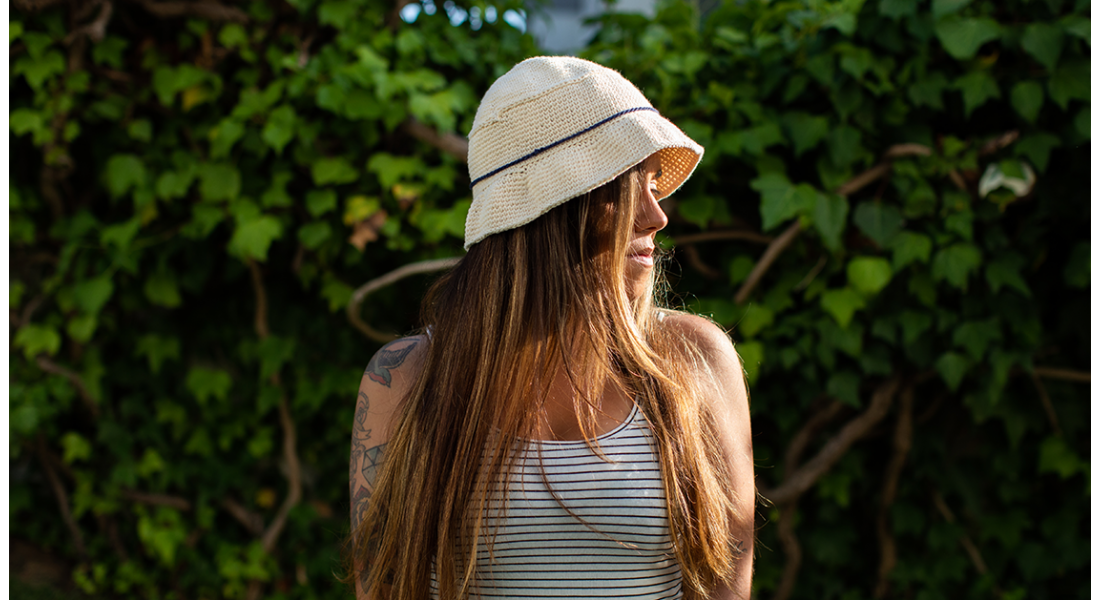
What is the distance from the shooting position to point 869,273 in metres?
1.98

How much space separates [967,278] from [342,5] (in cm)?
221

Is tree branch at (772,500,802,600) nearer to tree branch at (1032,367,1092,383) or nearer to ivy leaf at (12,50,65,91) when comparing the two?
tree branch at (1032,367,1092,383)

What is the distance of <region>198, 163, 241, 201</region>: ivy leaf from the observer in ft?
7.67

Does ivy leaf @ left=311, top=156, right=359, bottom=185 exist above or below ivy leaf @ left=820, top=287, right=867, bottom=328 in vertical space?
above

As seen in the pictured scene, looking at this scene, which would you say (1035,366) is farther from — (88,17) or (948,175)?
(88,17)

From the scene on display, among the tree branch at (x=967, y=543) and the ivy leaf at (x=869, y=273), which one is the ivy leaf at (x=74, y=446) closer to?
the ivy leaf at (x=869, y=273)

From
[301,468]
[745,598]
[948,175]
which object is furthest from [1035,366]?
[301,468]

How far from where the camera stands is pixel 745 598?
4.25ft

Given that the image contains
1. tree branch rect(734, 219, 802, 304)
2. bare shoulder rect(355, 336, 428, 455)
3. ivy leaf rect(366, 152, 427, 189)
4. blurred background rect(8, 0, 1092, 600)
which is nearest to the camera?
bare shoulder rect(355, 336, 428, 455)

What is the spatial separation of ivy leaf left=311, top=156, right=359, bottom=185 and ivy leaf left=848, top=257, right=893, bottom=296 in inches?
65.4

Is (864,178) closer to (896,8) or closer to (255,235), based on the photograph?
(896,8)

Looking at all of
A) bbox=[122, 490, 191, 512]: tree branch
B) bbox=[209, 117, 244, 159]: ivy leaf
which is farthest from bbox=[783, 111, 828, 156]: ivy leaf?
bbox=[122, 490, 191, 512]: tree branch

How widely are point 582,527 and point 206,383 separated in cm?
206

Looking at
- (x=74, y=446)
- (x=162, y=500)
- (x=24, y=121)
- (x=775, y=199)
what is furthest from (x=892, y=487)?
(x=24, y=121)
